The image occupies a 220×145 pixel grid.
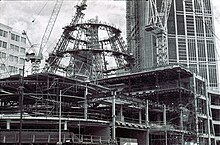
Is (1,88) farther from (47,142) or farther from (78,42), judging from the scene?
(78,42)

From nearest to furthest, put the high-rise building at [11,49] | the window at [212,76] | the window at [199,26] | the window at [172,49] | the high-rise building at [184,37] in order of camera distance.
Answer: the high-rise building at [11,49], the high-rise building at [184,37], the window at [172,49], the window at [212,76], the window at [199,26]

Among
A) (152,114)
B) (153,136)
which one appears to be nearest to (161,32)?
(152,114)

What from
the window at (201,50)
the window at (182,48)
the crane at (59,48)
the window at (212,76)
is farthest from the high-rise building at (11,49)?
the window at (212,76)

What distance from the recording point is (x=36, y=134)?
2638 inches

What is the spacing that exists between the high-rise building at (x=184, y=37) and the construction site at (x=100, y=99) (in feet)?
72.6

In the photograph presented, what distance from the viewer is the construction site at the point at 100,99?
72062 millimetres

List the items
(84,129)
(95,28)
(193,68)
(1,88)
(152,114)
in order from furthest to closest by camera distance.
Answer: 1. (193,68)
2. (95,28)
3. (152,114)
4. (1,88)
5. (84,129)

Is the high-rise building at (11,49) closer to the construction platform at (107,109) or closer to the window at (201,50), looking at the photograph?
the construction platform at (107,109)

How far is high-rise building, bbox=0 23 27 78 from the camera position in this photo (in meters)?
143

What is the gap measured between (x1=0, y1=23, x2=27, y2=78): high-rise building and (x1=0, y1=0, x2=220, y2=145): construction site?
89.5 feet

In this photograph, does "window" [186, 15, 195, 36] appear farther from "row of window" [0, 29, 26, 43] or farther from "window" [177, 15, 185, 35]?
"row of window" [0, 29, 26, 43]

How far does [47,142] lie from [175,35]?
10738cm

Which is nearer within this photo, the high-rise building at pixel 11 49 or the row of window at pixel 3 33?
the row of window at pixel 3 33

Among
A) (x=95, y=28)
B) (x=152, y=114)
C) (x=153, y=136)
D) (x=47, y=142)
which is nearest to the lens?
(x=47, y=142)
